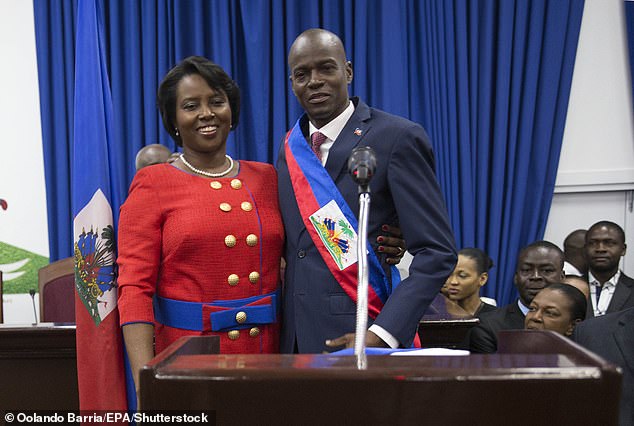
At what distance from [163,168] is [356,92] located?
10.7ft

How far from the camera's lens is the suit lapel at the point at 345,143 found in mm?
1769

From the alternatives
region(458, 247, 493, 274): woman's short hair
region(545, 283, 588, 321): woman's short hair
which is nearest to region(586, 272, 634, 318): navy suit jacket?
region(458, 247, 493, 274): woman's short hair

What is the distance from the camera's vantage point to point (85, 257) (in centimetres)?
197

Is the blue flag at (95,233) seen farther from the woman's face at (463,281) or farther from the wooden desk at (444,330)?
the woman's face at (463,281)

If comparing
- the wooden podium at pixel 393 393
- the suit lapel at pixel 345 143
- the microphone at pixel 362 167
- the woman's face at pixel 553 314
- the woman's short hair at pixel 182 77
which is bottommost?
the woman's face at pixel 553 314

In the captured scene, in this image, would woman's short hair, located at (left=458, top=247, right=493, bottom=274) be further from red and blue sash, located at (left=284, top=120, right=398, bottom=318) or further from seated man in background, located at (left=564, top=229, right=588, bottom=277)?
red and blue sash, located at (left=284, top=120, right=398, bottom=318)

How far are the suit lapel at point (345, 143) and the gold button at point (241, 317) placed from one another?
0.40m

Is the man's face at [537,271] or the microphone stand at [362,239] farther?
the man's face at [537,271]

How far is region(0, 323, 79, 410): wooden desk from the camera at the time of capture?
233cm

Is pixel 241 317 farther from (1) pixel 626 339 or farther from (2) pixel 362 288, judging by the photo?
(1) pixel 626 339

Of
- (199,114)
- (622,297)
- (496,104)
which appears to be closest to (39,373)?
(199,114)

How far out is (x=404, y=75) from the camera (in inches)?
193

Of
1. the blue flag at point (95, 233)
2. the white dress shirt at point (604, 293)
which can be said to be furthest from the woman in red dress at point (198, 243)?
the white dress shirt at point (604, 293)

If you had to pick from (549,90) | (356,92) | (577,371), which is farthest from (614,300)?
(577,371)
